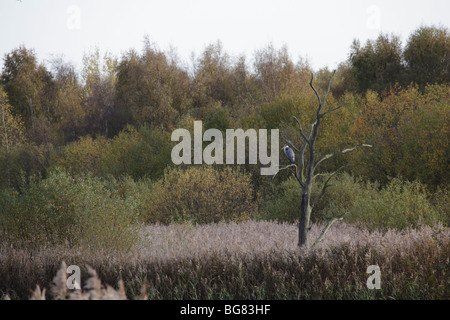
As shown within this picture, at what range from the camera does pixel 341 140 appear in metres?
20.8

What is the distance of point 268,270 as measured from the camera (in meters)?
5.59

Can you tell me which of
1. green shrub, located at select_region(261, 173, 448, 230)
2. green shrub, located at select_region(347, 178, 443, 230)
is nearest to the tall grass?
green shrub, located at select_region(261, 173, 448, 230)

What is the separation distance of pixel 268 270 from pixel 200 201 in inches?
306

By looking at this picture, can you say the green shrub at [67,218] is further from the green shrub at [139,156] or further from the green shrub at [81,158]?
the green shrub at [81,158]

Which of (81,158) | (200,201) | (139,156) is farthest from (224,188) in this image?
(81,158)

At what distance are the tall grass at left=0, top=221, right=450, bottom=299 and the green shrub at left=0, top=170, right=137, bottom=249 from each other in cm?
122

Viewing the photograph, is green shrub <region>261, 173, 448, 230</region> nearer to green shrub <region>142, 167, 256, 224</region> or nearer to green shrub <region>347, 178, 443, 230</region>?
green shrub <region>347, 178, 443, 230</region>

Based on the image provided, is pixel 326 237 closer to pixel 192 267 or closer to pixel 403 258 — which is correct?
pixel 403 258

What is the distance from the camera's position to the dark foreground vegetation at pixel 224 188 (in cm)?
568

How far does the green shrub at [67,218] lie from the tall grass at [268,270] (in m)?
1.22

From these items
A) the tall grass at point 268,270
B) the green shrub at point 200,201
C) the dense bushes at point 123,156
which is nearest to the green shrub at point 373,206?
the green shrub at point 200,201

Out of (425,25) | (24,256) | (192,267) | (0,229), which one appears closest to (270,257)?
(192,267)
